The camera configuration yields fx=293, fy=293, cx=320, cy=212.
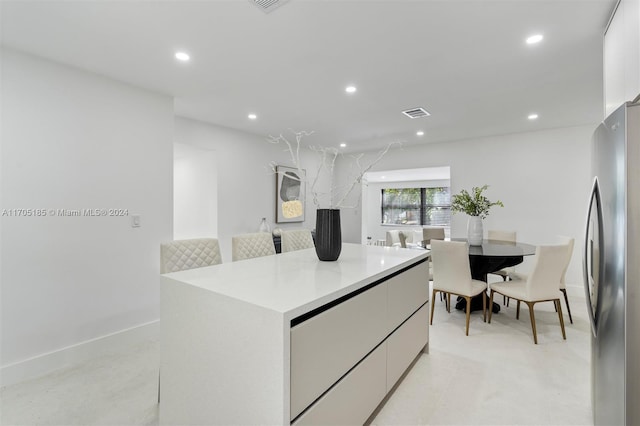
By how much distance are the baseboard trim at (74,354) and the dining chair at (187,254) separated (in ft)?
4.04

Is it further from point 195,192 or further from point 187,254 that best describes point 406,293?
point 195,192

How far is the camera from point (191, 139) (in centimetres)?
392

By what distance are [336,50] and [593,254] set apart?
202 centimetres

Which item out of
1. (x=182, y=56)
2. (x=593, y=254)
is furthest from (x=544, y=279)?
(x=182, y=56)

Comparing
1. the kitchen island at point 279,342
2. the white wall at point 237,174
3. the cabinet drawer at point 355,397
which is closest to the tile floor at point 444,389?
the cabinet drawer at point 355,397

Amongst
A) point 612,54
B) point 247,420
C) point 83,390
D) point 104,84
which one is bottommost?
point 83,390

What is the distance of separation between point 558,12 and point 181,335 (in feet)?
9.17

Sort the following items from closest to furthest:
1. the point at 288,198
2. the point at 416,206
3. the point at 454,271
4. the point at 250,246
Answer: the point at 250,246
the point at 454,271
the point at 288,198
the point at 416,206

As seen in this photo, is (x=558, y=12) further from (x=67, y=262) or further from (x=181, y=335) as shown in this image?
(x=67, y=262)

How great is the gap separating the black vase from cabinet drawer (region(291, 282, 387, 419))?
437 millimetres

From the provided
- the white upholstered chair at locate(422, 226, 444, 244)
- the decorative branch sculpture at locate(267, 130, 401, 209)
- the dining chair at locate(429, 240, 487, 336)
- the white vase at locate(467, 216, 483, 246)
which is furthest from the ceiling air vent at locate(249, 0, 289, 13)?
the white upholstered chair at locate(422, 226, 444, 244)

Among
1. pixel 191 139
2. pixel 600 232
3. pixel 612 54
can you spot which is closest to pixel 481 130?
pixel 612 54

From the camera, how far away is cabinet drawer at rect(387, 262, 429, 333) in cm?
185

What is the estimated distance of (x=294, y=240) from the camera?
10.3 ft
